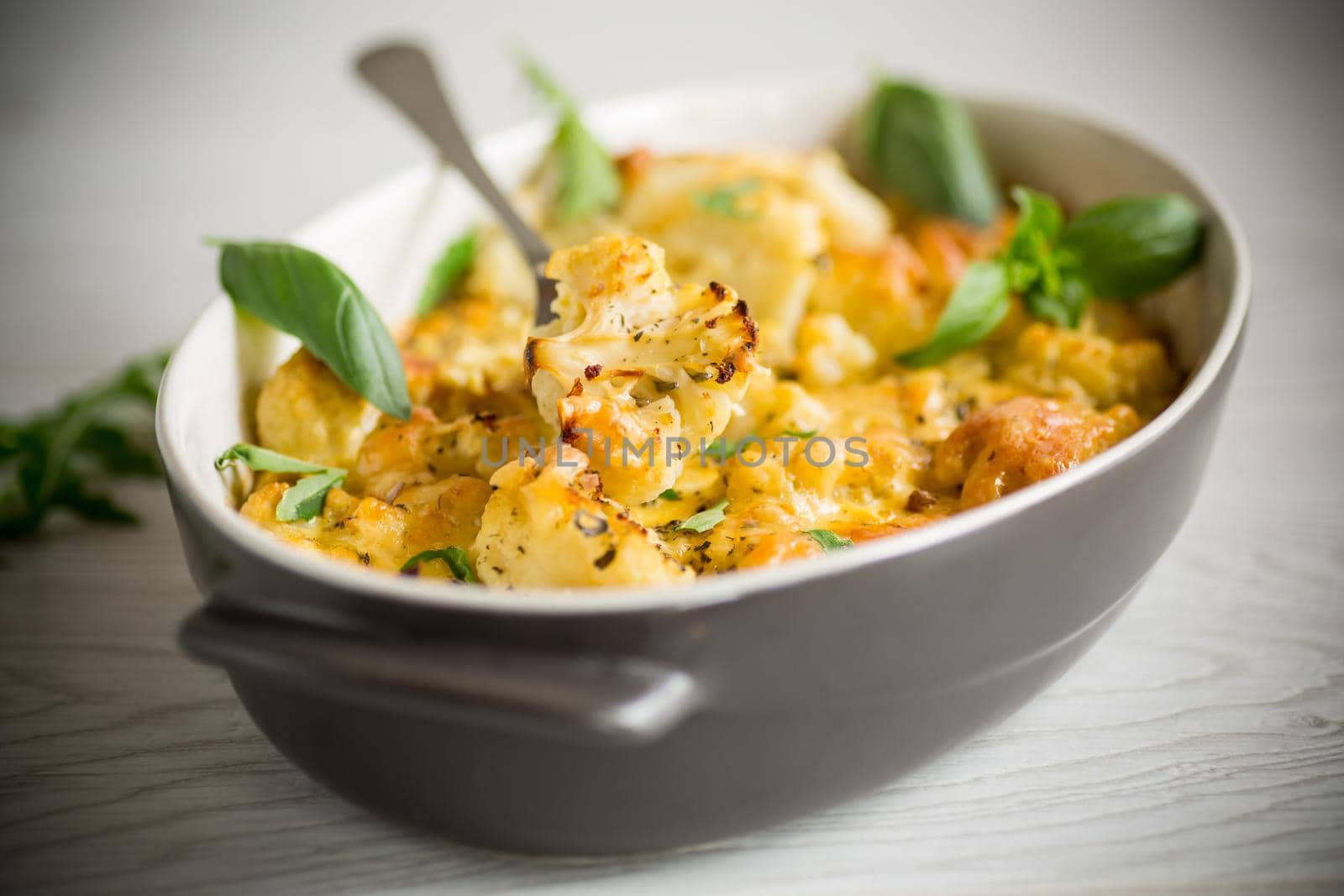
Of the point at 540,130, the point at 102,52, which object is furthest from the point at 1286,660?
the point at 102,52

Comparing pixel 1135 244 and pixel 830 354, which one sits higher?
pixel 1135 244

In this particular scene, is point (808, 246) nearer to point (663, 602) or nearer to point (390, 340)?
point (390, 340)

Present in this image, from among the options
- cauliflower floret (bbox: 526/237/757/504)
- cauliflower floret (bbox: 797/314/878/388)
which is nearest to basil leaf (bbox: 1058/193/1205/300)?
cauliflower floret (bbox: 797/314/878/388)

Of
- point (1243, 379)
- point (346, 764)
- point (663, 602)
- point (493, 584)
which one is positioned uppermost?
point (663, 602)

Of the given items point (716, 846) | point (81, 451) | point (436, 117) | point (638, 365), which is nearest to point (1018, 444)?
point (638, 365)

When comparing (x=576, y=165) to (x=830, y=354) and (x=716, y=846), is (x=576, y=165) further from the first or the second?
(x=716, y=846)

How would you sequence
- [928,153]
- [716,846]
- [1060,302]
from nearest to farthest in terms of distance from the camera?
[716,846], [1060,302], [928,153]
